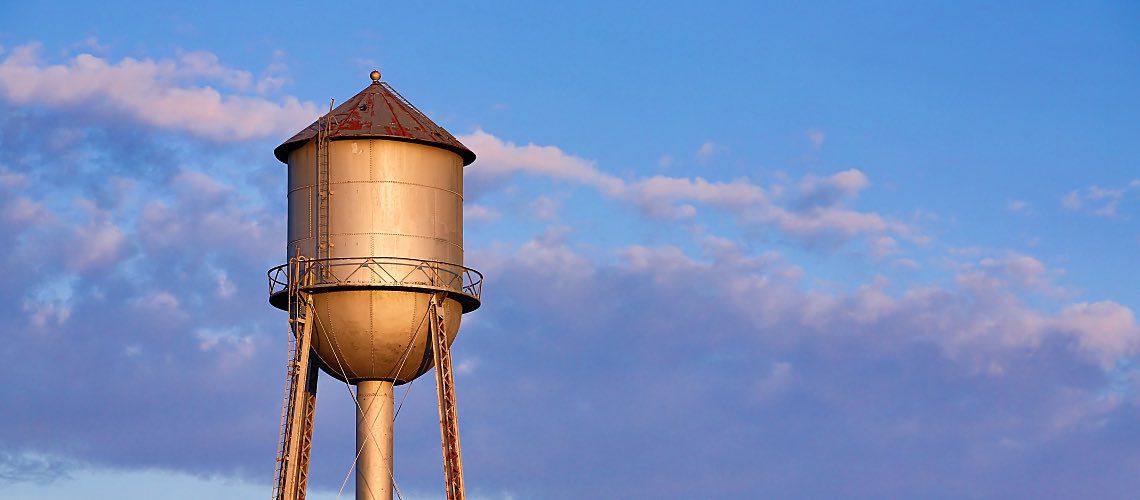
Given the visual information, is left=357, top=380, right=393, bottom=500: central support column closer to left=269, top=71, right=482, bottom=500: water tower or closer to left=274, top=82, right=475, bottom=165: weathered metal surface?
left=269, top=71, right=482, bottom=500: water tower

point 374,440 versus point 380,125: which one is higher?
point 380,125

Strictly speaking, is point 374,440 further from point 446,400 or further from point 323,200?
point 323,200

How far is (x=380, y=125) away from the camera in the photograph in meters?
63.9

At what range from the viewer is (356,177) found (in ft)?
208

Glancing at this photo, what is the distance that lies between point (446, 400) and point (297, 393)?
13.1 ft

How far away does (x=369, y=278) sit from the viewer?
62.8 metres

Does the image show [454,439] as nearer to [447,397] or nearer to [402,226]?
[447,397]

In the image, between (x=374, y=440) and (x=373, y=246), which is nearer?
(x=373, y=246)

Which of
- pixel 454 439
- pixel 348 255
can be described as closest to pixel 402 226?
pixel 348 255

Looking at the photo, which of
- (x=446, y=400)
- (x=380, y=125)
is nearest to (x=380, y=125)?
(x=380, y=125)

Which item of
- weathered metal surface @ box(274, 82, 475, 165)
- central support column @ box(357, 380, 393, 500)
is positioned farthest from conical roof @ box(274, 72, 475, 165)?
central support column @ box(357, 380, 393, 500)

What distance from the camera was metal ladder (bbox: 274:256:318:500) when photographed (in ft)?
205

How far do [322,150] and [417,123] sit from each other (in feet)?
9.40

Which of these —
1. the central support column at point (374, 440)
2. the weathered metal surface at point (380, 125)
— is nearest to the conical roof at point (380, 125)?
the weathered metal surface at point (380, 125)
